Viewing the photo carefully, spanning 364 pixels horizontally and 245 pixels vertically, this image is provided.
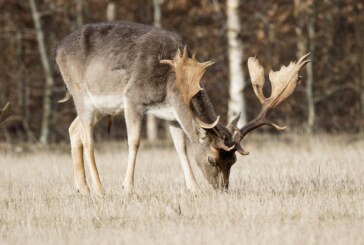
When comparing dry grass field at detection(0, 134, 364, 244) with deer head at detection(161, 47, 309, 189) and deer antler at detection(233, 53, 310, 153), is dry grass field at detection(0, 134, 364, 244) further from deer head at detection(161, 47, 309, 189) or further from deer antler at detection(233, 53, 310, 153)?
deer antler at detection(233, 53, 310, 153)

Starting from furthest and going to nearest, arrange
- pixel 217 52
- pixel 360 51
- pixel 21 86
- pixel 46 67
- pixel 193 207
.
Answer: pixel 217 52 → pixel 21 86 → pixel 360 51 → pixel 46 67 → pixel 193 207

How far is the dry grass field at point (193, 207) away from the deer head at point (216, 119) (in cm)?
32

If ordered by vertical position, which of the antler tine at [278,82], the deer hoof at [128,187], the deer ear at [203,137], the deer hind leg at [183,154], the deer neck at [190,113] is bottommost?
the deer hoof at [128,187]

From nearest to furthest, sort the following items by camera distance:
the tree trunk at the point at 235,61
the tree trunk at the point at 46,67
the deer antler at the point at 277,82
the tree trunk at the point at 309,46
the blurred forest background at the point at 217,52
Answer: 1. the deer antler at the point at 277,82
2. the tree trunk at the point at 235,61
3. the tree trunk at the point at 46,67
4. the tree trunk at the point at 309,46
5. the blurred forest background at the point at 217,52

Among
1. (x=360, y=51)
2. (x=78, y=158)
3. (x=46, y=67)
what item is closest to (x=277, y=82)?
(x=78, y=158)

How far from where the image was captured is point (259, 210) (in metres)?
8.15

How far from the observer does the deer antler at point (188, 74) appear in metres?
9.80

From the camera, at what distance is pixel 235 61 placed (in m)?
18.9

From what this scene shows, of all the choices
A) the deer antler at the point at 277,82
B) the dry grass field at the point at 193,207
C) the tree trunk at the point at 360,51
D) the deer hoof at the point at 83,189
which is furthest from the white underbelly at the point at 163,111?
the tree trunk at the point at 360,51

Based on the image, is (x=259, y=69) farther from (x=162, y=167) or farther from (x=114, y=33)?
(x=162, y=167)

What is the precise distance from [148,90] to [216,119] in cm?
117

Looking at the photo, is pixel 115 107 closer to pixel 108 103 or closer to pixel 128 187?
pixel 108 103

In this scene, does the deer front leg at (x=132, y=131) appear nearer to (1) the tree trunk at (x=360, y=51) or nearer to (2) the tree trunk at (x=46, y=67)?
(2) the tree trunk at (x=46, y=67)

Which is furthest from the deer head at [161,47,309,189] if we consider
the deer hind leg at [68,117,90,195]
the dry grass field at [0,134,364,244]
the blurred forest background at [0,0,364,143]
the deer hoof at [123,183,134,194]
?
the blurred forest background at [0,0,364,143]
